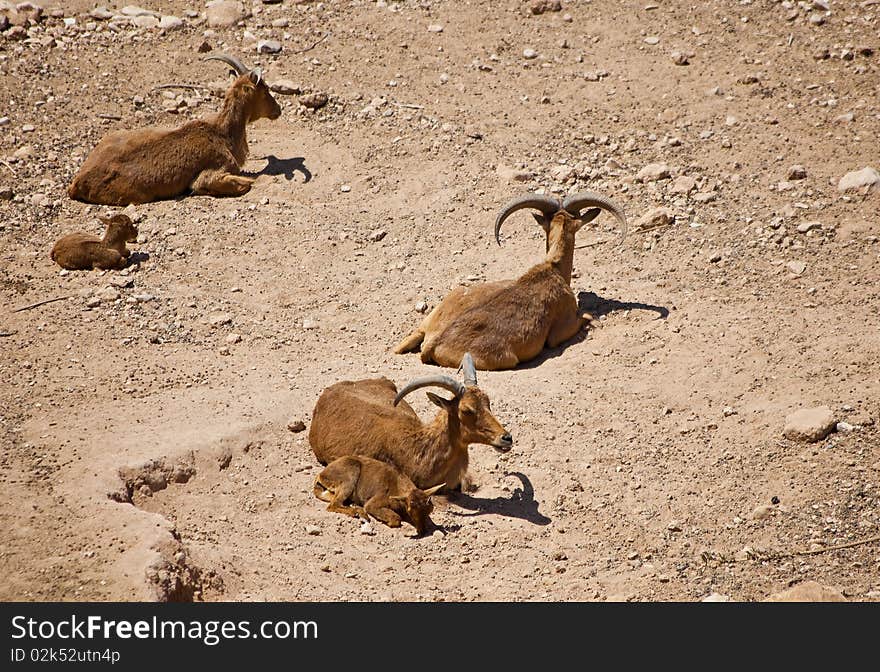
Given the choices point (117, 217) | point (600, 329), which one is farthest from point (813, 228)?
point (117, 217)

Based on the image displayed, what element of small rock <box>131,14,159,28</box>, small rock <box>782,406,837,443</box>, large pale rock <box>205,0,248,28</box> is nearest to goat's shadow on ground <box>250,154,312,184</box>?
large pale rock <box>205,0,248,28</box>

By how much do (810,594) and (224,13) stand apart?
14.5 metres

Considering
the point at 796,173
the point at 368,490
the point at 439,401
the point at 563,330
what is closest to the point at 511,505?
the point at 439,401

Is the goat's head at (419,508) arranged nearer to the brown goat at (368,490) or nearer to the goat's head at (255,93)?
the brown goat at (368,490)

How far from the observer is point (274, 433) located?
33.2 feet

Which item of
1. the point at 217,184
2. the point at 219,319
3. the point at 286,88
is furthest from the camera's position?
the point at 286,88

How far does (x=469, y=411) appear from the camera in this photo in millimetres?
9469

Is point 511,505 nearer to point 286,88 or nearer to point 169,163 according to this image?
point 169,163

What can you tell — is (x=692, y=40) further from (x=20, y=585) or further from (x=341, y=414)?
(x=20, y=585)

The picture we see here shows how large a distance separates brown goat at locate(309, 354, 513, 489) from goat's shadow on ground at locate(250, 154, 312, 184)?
6.07m

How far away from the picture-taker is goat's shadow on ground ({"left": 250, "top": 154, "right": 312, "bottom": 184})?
15.6 m

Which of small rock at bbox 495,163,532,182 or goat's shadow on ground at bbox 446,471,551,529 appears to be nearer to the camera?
goat's shadow on ground at bbox 446,471,551,529

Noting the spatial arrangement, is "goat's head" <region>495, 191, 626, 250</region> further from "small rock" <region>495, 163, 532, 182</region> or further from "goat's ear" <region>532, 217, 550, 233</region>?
"small rock" <region>495, 163, 532, 182</region>
